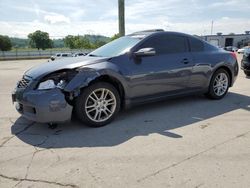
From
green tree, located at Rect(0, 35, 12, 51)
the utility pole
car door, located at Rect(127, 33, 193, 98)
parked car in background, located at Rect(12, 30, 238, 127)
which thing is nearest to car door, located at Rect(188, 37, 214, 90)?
parked car in background, located at Rect(12, 30, 238, 127)

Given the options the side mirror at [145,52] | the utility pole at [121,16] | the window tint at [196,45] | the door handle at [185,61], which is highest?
the utility pole at [121,16]

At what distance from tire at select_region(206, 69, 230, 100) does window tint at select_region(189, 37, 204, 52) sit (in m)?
0.69

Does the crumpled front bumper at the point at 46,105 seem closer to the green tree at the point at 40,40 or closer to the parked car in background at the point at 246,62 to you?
the parked car in background at the point at 246,62

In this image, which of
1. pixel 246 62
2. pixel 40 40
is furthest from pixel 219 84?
pixel 40 40

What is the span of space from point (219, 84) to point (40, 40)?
96826 millimetres

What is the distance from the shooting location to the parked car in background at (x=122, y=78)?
12.9 ft

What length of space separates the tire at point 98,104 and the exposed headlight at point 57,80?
306 mm

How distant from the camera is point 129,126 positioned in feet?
14.1

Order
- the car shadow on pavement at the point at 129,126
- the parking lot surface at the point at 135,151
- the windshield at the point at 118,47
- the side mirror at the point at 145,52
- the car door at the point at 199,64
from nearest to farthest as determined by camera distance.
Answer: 1. the parking lot surface at the point at 135,151
2. the car shadow on pavement at the point at 129,126
3. the side mirror at the point at 145,52
4. the windshield at the point at 118,47
5. the car door at the point at 199,64

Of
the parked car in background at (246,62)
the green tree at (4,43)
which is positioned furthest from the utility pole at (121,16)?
the green tree at (4,43)

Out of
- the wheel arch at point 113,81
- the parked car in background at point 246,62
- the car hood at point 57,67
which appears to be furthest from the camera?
the parked car in background at point 246,62

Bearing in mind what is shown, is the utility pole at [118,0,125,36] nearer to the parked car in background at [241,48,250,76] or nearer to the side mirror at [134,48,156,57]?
the parked car in background at [241,48,250,76]

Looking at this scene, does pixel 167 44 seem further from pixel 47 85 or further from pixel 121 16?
pixel 121 16

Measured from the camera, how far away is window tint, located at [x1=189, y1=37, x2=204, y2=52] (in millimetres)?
5477
